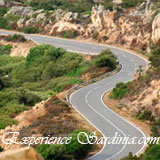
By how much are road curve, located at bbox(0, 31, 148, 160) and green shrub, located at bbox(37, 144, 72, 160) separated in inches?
68.0

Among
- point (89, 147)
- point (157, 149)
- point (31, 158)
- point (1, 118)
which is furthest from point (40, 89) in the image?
point (31, 158)

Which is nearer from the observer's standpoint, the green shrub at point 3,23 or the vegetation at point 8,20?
the vegetation at point 8,20

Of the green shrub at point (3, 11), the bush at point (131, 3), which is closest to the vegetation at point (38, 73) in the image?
the bush at point (131, 3)

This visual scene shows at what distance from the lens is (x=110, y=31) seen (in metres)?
63.6

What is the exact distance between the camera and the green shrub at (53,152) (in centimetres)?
2117

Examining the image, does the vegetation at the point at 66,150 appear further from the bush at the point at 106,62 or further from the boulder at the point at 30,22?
the boulder at the point at 30,22

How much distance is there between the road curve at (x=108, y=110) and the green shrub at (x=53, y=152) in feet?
5.66

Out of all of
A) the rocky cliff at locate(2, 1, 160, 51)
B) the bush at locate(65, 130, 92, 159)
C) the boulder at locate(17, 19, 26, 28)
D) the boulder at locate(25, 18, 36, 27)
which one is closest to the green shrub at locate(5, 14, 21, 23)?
the boulder at locate(17, 19, 26, 28)

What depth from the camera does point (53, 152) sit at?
21.1 metres

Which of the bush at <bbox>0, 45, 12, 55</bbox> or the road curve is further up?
the road curve

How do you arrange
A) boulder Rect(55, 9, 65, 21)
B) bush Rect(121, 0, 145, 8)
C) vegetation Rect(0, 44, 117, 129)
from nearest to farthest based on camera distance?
vegetation Rect(0, 44, 117, 129), bush Rect(121, 0, 145, 8), boulder Rect(55, 9, 65, 21)

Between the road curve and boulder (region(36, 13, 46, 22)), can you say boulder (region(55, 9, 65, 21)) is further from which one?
the road curve

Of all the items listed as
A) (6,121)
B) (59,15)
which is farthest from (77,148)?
(59,15)

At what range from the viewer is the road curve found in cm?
2312
